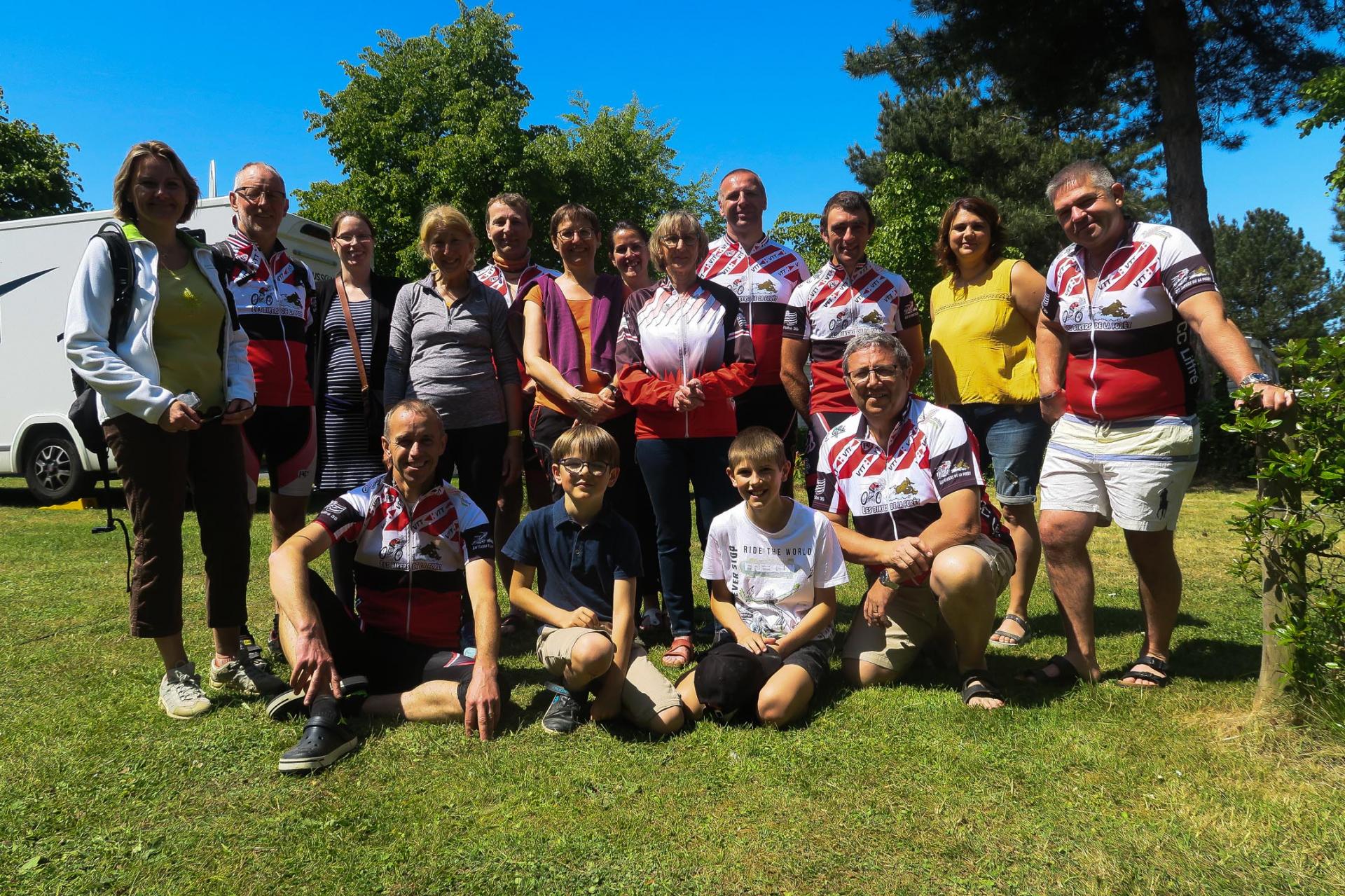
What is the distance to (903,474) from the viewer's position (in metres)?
3.47

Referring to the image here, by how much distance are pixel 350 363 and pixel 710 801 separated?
2.75 metres

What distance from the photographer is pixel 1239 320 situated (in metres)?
53.3

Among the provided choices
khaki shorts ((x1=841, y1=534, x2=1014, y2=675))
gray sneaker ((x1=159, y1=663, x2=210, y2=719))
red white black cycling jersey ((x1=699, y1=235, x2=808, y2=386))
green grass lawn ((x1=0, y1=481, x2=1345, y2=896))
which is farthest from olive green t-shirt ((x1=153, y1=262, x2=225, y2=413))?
khaki shorts ((x1=841, y1=534, x2=1014, y2=675))

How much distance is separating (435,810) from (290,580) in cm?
100

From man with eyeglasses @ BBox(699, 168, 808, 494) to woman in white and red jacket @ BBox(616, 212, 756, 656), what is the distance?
242 mm

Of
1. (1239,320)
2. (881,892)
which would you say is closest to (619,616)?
(881,892)

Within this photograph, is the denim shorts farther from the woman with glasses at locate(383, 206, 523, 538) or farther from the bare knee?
the woman with glasses at locate(383, 206, 523, 538)

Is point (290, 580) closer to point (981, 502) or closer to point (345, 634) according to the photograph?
point (345, 634)

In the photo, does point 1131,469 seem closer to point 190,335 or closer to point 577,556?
point 577,556

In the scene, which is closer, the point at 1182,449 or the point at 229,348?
the point at 1182,449

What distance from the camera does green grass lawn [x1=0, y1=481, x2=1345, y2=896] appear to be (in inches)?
84.1

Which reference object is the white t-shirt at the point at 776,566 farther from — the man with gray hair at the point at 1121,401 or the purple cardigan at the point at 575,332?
the purple cardigan at the point at 575,332

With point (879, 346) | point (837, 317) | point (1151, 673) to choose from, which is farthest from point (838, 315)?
point (1151, 673)

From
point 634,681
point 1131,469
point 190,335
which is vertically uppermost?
point 190,335
